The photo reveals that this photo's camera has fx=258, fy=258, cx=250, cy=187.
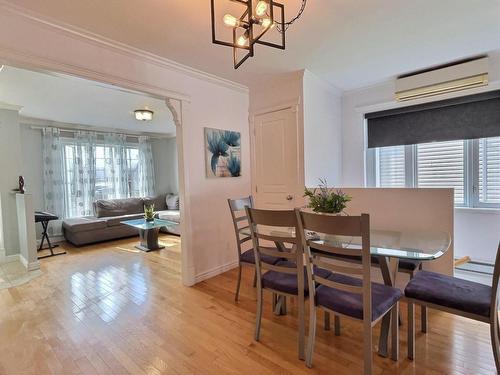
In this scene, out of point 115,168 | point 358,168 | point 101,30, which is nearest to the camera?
point 101,30

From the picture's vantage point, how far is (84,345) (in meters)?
1.97

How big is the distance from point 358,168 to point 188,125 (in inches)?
100

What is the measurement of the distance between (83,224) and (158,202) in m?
1.90

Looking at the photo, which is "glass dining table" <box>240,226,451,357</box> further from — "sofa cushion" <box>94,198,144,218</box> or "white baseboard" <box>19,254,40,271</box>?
"sofa cushion" <box>94,198,144,218</box>

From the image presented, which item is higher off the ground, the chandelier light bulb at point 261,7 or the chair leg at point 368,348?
the chandelier light bulb at point 261,7

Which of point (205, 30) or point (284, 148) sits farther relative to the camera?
point (284, 148)

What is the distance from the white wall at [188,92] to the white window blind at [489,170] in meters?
2.91

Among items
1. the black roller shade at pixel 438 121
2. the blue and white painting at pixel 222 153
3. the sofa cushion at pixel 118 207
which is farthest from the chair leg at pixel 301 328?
the sofa cushion at pixel 118 207

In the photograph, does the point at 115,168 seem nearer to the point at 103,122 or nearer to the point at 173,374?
the point at 103,122

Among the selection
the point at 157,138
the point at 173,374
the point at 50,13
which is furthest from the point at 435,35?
the point at 157,138

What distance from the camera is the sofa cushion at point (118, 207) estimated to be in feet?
18.4

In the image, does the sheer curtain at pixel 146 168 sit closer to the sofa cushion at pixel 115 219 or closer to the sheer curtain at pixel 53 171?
the sofa cushion at pixel 115 219

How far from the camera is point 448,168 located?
3.33m

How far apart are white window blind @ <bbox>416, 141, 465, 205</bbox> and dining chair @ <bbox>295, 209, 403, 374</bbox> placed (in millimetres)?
2413
